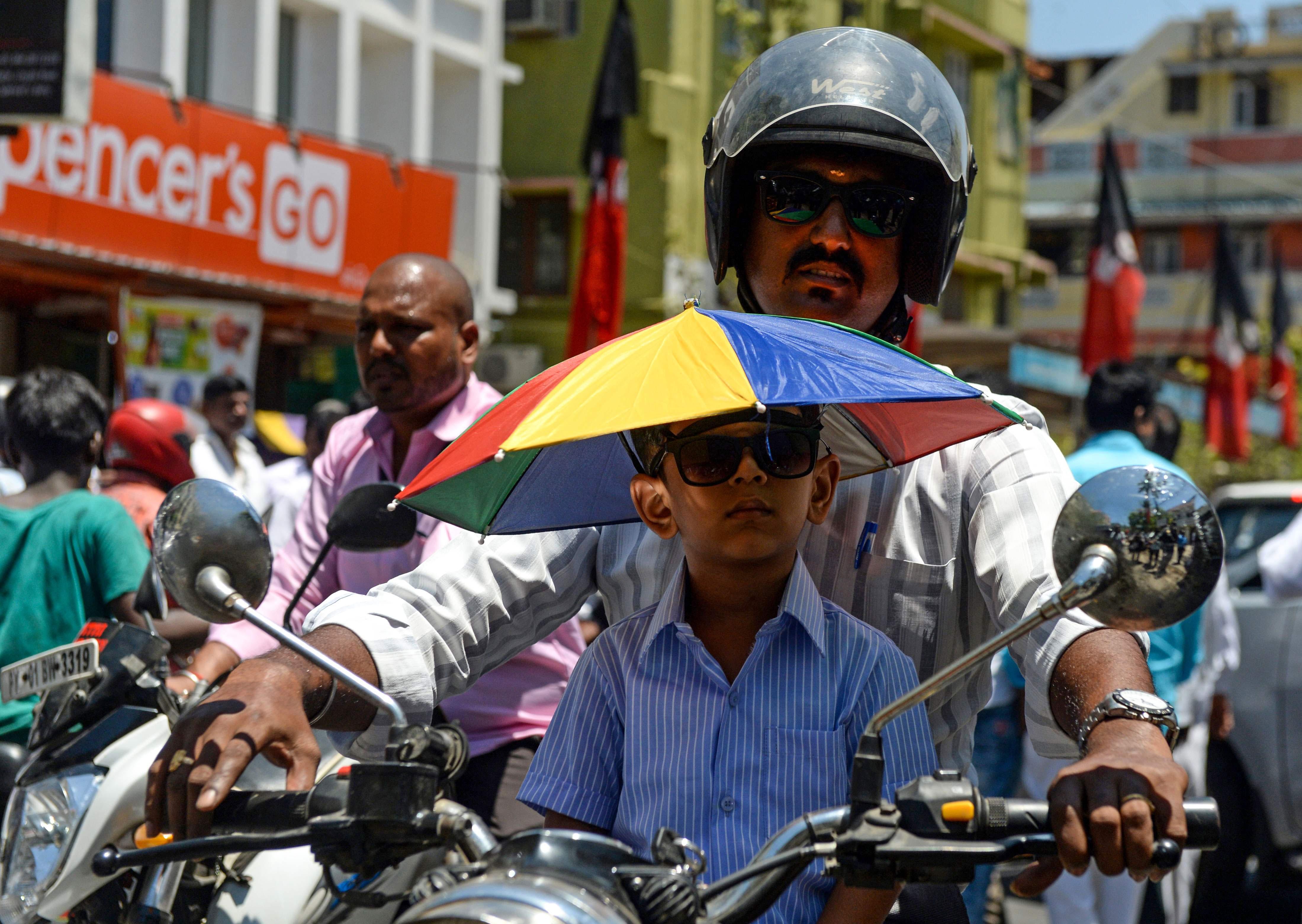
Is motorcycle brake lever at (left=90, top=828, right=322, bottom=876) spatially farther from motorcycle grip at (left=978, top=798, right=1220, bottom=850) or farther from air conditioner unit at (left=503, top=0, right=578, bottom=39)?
air conditioner unit at (left=503, top=0, right=578, bottom=39)

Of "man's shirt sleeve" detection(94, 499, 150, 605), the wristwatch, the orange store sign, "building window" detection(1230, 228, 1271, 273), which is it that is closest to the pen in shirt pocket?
the wristwatch

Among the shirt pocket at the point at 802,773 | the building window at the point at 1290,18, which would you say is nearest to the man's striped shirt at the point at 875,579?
the shirt pocket at the point at 802,773

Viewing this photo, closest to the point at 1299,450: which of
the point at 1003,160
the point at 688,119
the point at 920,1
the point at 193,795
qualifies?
the point at 1003,160

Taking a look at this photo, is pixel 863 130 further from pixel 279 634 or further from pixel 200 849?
pixel 200 849

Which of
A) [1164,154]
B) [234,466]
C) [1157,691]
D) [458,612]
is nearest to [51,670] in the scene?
[458,612]

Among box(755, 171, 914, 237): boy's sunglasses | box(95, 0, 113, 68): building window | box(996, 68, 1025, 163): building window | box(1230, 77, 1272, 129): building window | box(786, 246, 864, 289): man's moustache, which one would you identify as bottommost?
box(786, 246, 864, 289): man's moustache

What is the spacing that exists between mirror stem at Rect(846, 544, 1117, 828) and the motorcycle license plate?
201cm

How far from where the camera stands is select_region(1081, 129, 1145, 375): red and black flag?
15.4 m

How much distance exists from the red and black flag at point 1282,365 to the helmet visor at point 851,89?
2504 centimetres

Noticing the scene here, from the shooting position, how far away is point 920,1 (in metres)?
27.7

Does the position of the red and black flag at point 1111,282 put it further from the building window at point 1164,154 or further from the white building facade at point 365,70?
the building window at point 1164,154

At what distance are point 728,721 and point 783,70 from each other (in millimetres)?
1094

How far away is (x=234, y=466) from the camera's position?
31.0 ft

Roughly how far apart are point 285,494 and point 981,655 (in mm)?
5397
